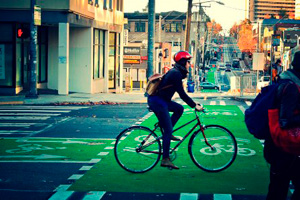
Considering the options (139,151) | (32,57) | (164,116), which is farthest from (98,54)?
(164,116)

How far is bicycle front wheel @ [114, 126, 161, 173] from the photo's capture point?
31.6 ft

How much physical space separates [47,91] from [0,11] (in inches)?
206

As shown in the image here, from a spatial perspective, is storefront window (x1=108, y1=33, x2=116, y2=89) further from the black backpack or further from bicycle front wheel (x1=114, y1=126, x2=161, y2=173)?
the black backpack

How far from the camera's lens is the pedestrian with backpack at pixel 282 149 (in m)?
5.87

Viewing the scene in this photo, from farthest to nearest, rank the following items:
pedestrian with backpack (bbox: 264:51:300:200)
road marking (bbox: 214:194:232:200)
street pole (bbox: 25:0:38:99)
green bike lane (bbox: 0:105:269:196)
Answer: street pole (bbox: 25:0:38:99) < green bike lane (bbox: 0:105:269:196) < road marking (bbox: 214:194:232:200) < pedestrian with backpack (bbox: 264:51:300:200)

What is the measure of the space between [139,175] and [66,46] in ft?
71.1

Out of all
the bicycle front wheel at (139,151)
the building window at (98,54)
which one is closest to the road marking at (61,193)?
the bicycle front wheel at (139,151)

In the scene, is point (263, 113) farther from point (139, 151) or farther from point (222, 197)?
point (139, 151)

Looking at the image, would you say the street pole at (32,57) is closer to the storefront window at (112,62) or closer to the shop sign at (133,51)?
the storefront window at (112,62)

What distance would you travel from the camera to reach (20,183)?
9.00 metres

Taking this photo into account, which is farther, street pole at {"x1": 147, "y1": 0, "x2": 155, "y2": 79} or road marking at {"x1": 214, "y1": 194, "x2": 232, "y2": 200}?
street pole at {"x1": 147, "y1": 0, "x2": 155, "y2": 79}

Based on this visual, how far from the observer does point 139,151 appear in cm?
970

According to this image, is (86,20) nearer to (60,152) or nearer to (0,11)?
(0,11)

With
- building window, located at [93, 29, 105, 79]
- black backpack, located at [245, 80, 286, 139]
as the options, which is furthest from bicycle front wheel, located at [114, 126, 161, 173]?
building window, located at [93, 29, 105, 79]
